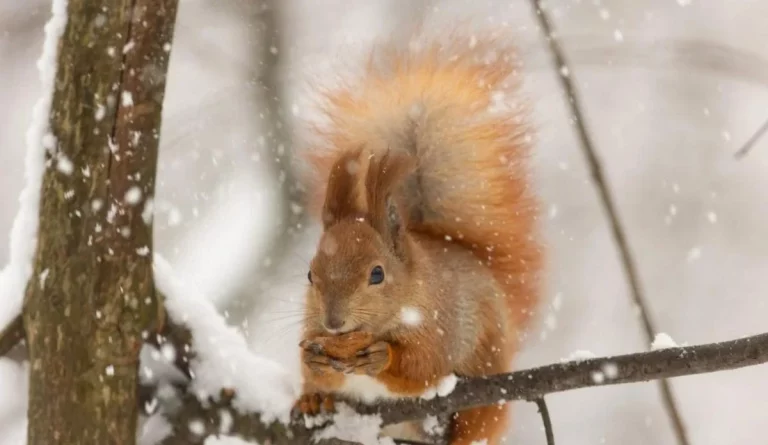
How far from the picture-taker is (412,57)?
206 centimetres

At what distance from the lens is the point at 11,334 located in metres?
1.21

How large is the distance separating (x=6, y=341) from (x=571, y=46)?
222cm

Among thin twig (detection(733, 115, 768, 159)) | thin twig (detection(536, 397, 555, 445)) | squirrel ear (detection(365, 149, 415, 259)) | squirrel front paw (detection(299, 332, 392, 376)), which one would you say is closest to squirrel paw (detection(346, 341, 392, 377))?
squirrel front paw (detection(299, 332, 392, 376))

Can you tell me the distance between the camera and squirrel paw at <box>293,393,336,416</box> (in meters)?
1.57

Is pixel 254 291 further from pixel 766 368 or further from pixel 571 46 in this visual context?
pixel 766 368

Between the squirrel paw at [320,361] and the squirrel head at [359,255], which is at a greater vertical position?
the squirrel head at [359,255]

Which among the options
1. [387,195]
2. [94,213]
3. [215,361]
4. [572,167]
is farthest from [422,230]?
[572,167]

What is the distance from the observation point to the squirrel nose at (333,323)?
1.56 metres

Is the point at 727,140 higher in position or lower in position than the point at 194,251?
higher

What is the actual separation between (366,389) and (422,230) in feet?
1.94

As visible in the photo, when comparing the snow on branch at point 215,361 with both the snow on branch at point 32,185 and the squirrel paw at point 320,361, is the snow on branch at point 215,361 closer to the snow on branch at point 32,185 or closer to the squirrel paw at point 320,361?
the squirrel paw at point 320,361

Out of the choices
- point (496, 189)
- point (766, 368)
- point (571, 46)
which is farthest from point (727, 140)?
point (496, 189)

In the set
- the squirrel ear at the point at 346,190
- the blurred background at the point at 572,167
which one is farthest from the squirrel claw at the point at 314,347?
the blurred background at the point at 572,167

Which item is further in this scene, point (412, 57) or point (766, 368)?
point (766, 368)
